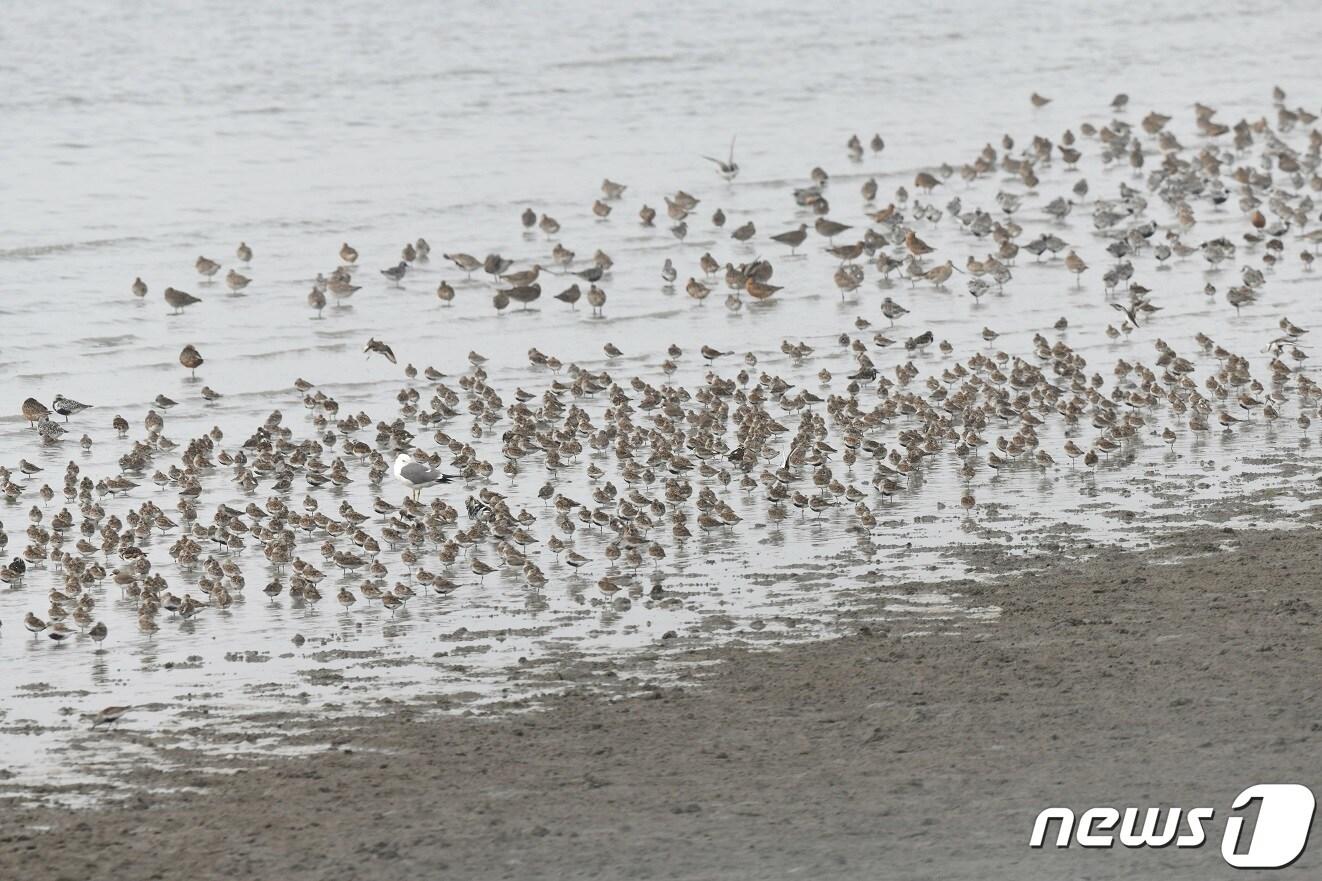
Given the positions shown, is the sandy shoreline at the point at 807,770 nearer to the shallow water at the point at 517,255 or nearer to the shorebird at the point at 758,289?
the shallow water at the point at 517,255

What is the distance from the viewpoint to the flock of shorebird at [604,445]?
41.4ft

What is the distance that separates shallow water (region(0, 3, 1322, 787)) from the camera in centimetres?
1130

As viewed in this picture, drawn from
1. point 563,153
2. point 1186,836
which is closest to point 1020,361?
point 1186,836

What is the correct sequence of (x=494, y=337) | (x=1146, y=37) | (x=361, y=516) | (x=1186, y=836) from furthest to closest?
1. (x=1146, y=37)
2. (x=494, y=337)
3. (x=361, y=516)
4. (x=1186, y=836)

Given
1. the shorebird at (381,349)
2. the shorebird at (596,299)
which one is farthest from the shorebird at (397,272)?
the shorebird at (381,349)

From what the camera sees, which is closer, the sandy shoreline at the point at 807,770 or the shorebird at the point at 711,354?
the sandy shoreline at the point at 807,770

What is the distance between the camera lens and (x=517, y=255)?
2589cm

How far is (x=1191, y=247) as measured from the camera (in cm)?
2453

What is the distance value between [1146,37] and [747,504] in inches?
1714

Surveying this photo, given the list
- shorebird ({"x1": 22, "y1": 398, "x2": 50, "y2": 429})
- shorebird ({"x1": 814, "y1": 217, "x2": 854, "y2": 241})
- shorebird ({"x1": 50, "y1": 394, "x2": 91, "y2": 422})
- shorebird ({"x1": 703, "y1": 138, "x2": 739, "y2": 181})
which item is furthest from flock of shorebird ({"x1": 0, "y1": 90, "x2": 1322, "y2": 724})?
shorebird ({"x1": 703, "y1": 138, "x2": 739, "y2": 181})

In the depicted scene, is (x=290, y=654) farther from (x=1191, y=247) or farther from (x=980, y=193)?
(x=980, y=193)

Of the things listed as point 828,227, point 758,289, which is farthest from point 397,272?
point 828,227

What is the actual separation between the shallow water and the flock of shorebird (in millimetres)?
145

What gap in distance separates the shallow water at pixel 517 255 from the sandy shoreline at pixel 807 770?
72 centimetres
